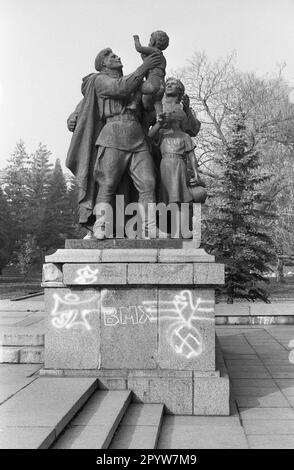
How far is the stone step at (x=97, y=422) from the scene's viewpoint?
408 centimetres

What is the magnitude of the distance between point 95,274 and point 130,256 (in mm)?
426

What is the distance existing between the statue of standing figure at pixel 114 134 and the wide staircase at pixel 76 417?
→ 1957 millimetres

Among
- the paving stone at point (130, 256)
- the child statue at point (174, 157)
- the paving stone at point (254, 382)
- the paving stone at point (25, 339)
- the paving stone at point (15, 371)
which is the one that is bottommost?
the paving stone at point (254, 382)

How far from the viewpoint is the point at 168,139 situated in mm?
6848

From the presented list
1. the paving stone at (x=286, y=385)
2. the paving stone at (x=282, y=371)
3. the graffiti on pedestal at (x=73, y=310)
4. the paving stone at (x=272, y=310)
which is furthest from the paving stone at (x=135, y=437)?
the paving stone at (x=272, y=310)

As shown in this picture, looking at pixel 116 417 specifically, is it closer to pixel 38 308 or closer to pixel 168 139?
pixel 168 139

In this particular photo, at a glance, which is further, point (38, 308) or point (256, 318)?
point (38, 308)

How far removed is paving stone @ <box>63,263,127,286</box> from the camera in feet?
19.2

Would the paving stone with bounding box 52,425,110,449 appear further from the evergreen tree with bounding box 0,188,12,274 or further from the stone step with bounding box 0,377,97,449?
the evergreen tree with bounding box 0,188,12,274

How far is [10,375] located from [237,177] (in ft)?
42.9

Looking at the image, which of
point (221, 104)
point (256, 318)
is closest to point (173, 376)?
point (256, 318)

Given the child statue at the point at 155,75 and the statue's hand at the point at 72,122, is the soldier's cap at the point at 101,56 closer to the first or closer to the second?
the child statue at the point at 155,75

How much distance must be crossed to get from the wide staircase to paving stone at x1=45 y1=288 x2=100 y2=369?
0.27 m

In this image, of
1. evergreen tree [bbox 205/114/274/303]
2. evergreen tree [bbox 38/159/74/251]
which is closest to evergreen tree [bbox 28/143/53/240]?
evergreen tree [bbox 38/159/74/251]
